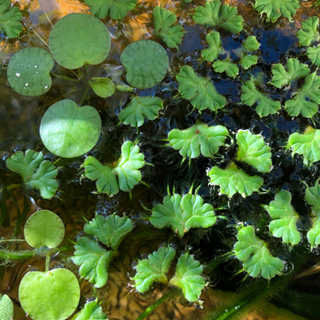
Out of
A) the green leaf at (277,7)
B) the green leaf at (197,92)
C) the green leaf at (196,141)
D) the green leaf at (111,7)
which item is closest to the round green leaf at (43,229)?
the green leaf at (196,141)

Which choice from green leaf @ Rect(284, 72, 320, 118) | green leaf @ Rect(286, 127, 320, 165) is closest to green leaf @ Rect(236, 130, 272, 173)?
green leaf @ Rect(286, 127, 320, 165)

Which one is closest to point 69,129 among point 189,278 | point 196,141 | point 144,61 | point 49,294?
point 144,61

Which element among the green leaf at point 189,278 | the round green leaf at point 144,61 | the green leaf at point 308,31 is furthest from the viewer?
the green leaf at point 308,31

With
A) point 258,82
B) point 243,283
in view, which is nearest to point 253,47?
point 258,82

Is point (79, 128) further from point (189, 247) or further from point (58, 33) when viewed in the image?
point (189, 247)

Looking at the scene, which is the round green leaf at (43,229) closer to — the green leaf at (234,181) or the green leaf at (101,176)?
the green leaf at (101,176)

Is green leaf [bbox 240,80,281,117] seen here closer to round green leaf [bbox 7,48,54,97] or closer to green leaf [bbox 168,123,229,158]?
green leaf [bbox 168,123,229,158]
